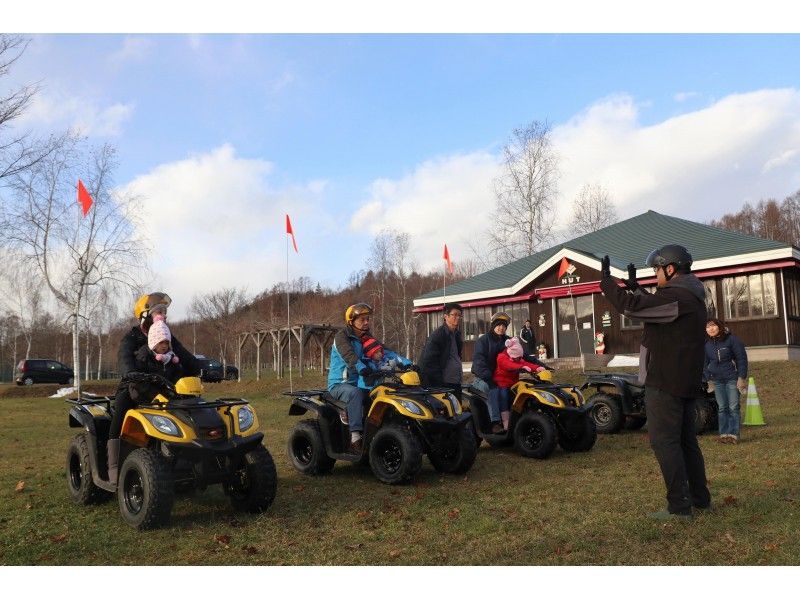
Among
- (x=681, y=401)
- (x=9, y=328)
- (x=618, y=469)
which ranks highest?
(x=9, y=328)

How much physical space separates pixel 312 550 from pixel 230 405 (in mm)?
1661

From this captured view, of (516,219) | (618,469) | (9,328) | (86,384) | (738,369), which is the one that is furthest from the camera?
(9,328)

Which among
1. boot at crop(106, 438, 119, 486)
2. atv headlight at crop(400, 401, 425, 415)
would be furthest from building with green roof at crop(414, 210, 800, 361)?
boot at crop(106, 438, 119, 486)

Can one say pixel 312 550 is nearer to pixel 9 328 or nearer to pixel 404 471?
pixel 404 471

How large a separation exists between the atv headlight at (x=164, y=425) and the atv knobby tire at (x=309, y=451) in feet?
8.84

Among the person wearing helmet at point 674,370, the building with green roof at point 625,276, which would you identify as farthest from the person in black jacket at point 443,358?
the building with green roof at point 625,276

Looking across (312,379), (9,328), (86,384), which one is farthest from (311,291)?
(312,379)

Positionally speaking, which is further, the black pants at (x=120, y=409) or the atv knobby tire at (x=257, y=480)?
the black pants at (x=120, y=409)

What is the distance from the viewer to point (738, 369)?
10.3 meters

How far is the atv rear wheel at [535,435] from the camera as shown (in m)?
8.95

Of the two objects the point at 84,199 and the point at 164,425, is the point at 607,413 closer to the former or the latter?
the point at 164,425

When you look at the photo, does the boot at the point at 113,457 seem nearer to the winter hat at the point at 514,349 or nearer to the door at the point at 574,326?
the winter hat at the point at 514,349

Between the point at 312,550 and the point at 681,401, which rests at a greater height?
the point at 681,401

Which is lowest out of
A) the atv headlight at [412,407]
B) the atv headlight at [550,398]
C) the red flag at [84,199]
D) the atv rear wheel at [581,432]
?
the atv rear wheel at [581,432]
